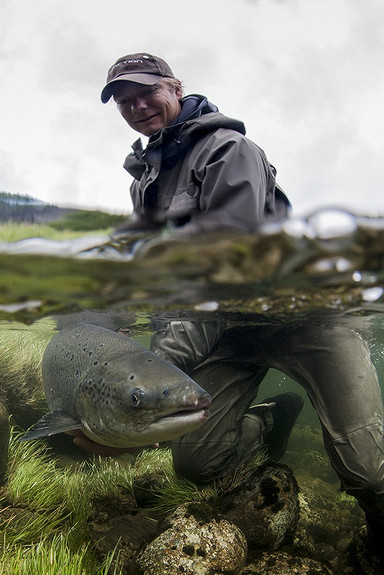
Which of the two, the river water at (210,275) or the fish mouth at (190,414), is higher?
the river water at (210,275)

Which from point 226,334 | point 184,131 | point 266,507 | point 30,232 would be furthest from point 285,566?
point 184,131

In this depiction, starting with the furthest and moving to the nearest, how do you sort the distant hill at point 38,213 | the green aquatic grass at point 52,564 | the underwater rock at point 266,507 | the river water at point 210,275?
1. the underwater rock at point 266,507
2. the river water at point 210,275
3. the green aquatic grass at point 52,564
4. the distant hill at point 38,213

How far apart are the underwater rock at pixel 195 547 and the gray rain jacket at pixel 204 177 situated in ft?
8.72

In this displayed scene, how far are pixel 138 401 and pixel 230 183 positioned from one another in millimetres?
2067

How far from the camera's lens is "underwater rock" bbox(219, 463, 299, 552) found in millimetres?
4066

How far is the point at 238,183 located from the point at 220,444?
3726 millimetres

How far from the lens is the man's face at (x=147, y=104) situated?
16.2 feet

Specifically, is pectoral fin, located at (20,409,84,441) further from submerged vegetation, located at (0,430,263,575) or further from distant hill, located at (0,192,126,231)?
distant hill, located at (0,192,126,231)

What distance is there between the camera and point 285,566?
3.57 metres

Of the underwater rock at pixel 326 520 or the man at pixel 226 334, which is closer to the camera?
the man at pixel 226 334

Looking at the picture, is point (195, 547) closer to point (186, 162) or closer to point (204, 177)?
point (204, 177)

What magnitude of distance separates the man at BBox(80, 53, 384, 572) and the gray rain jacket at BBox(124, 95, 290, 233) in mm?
12

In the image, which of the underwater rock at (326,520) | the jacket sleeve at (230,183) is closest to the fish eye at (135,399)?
the jacket sleeve at (230,183)

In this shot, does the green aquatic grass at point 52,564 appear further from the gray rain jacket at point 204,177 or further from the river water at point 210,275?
the gray rain jacket at point 204,177
